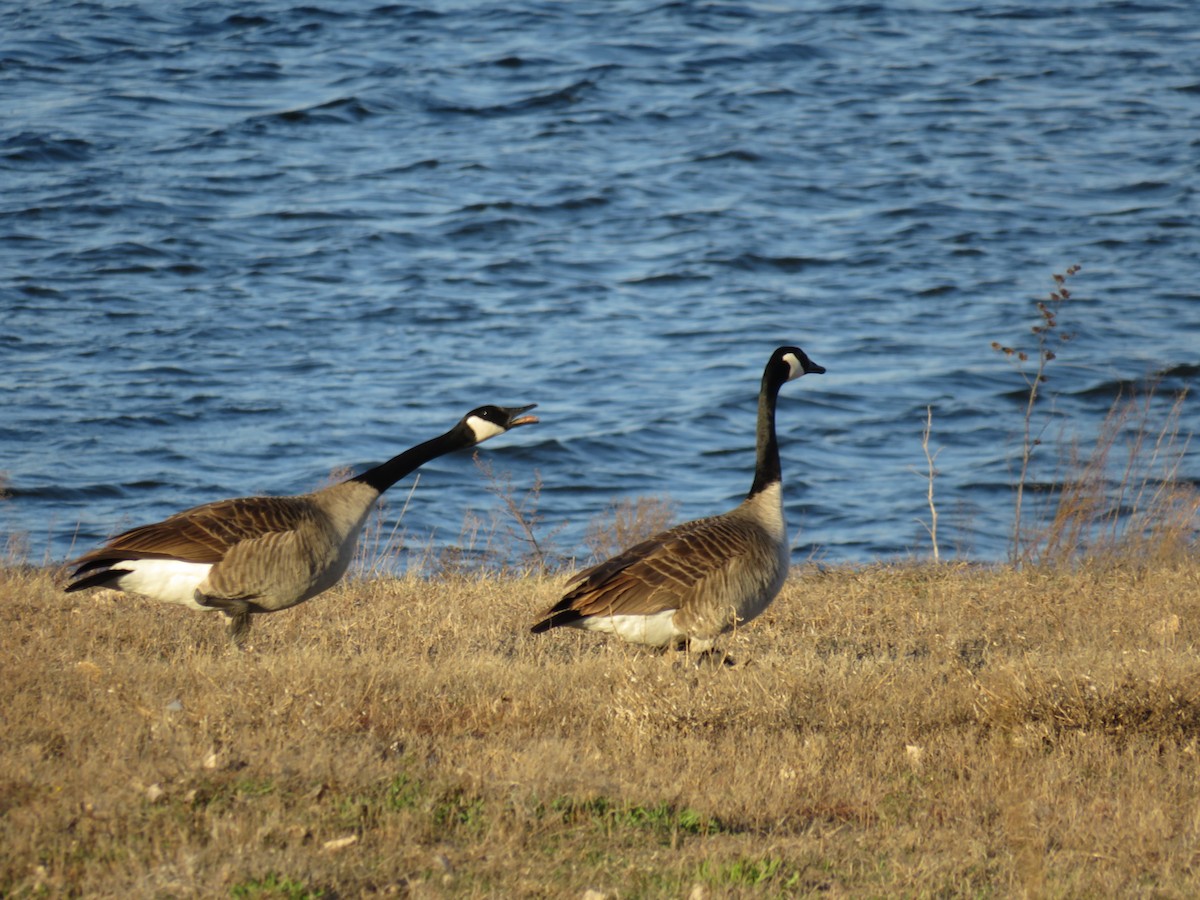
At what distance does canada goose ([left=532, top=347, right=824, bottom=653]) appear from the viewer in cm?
714

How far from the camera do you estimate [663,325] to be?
75.6 feet

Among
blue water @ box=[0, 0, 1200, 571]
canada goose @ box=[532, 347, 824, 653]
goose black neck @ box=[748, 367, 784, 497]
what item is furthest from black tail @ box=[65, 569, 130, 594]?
blue water @ box=[0, 0, 1200, 571]

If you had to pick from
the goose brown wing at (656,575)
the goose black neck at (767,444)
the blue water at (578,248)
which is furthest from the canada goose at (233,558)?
the blue water at (578,248)

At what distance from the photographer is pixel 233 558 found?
6918 millimetres

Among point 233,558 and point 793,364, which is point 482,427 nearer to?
point 233,558

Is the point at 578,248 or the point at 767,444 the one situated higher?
the point at 767,444

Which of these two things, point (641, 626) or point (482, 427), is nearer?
point (641, 626)

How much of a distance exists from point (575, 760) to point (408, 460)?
3002mm

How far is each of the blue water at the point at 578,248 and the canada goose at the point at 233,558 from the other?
5.74 meters

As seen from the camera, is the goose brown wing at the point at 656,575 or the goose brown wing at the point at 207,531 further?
the goose brown wing at the point at 656,575

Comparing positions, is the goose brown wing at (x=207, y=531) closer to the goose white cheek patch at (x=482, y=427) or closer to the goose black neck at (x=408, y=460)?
the goose black neck at (x=408, y=460)

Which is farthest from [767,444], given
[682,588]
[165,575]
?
[165,575]

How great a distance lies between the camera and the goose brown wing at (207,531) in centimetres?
691

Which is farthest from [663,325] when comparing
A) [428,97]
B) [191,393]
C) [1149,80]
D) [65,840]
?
[65,840]
